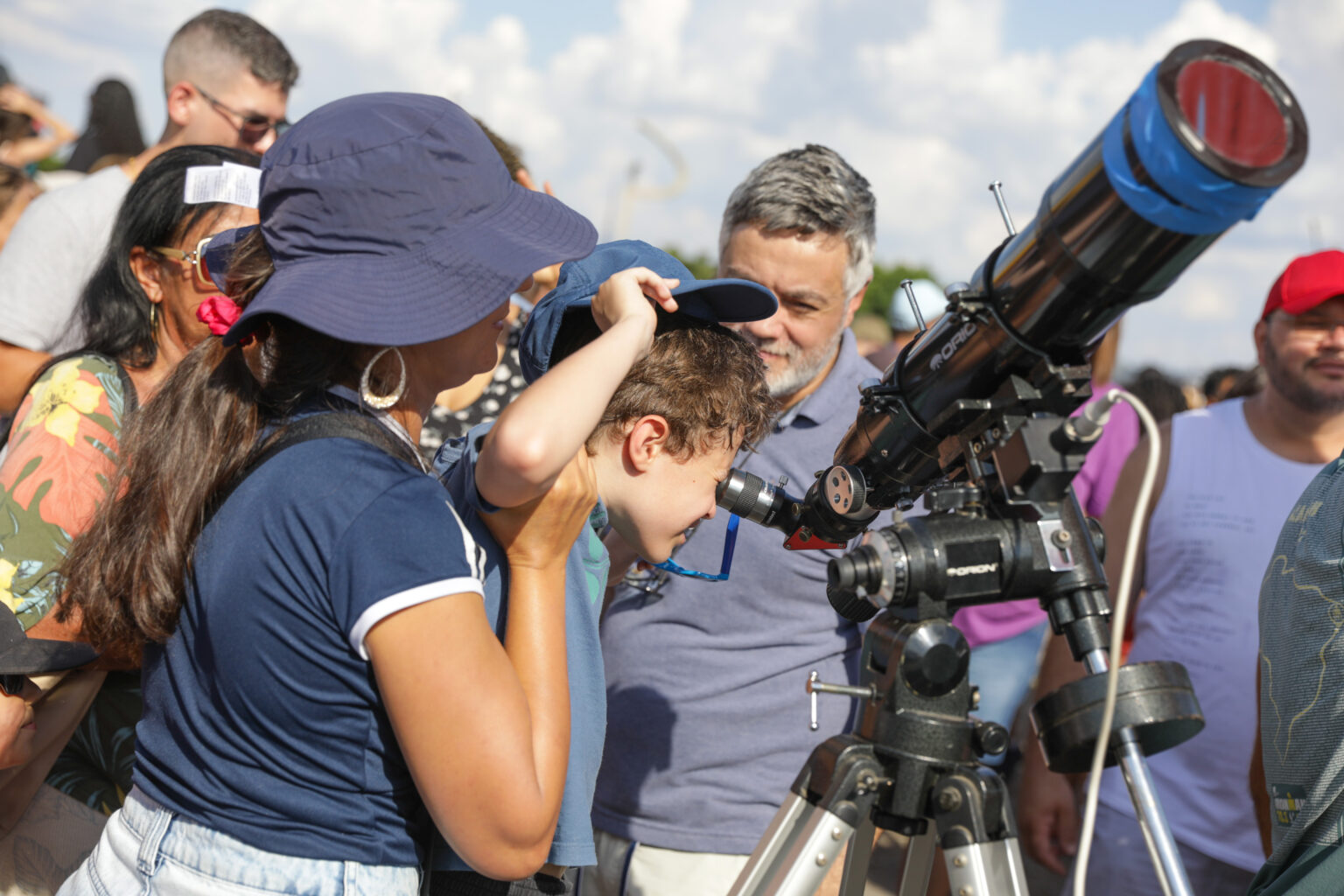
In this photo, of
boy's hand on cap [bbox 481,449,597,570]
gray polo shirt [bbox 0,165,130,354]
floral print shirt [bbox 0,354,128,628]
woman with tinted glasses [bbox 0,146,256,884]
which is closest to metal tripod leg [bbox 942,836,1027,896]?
boy's hand on cap [bbox 481,449,597,570]

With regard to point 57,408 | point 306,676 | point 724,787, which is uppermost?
point 57,408

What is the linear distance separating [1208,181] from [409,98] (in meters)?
1.08

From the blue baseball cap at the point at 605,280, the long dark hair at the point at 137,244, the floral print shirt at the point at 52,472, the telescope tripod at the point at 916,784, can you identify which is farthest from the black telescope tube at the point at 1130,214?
Answer: the long dark hair at the point at 137,244

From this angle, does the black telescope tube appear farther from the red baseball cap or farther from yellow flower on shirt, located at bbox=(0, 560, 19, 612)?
the red baseball cap

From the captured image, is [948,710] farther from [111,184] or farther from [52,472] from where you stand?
[111,184]

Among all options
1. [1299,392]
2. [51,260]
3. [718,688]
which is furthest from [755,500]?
[51,260]

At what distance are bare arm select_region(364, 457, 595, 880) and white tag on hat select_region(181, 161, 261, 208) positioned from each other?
4.94 feet

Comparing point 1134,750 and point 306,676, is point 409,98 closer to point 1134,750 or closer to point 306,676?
point 306,676

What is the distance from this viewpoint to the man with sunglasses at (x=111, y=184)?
3287 millimetres

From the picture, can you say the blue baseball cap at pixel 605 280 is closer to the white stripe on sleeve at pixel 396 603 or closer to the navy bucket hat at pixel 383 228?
the navy bucket hat at pixel 383 228

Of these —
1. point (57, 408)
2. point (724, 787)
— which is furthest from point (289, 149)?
point (724, 787)

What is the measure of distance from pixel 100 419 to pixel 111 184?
6.51 feet

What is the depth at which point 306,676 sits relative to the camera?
4.36ft

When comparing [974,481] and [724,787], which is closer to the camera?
[974,481]
